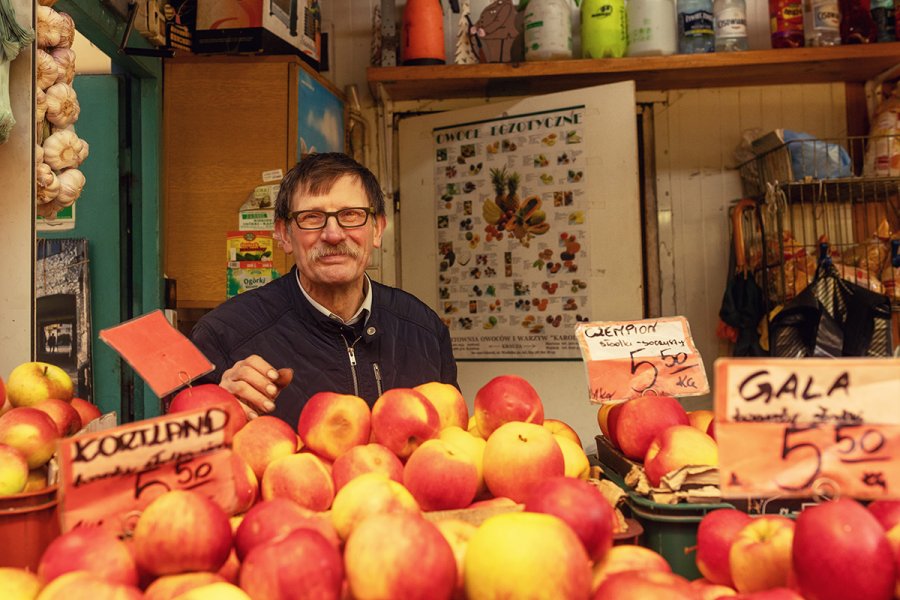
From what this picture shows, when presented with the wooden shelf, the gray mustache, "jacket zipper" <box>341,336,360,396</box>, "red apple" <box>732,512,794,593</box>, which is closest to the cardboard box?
the wooden shelf

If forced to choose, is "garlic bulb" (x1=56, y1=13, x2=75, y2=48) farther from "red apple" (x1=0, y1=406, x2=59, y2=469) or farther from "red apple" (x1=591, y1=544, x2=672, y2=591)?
"red apple" (x1=591, y1=544, x2=672, y2=591)

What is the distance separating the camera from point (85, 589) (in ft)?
2.10

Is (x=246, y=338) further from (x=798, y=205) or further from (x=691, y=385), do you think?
(x=798, y=205)

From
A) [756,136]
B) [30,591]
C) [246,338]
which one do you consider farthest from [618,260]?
[30,591]

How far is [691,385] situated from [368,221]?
921mm

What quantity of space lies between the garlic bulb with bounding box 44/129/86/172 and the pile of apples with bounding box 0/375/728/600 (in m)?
0.93

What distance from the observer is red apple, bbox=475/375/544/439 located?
1149 mm

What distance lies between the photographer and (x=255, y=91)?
2.96 m

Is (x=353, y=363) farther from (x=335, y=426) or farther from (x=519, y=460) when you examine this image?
(x=519, y=460)

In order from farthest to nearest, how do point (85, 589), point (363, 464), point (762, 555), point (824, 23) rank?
point (824, 23)
point (363, 464)
point (762, 555)
point (85, 589)

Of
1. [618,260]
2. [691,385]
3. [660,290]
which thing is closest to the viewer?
[691,385]

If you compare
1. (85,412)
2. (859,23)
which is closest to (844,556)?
(85,412)

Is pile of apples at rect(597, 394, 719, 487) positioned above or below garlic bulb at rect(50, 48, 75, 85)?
below

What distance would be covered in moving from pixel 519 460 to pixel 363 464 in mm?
197
